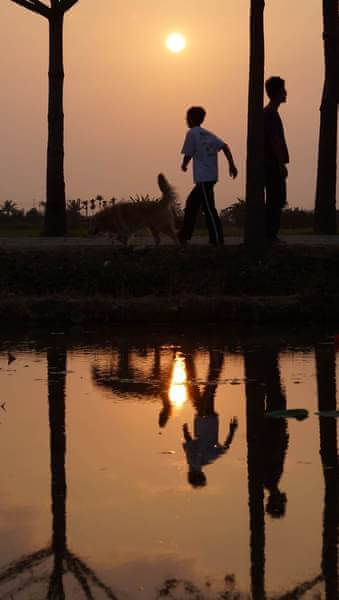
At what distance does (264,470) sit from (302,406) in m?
1.81

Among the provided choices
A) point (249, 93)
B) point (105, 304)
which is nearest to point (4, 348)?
point (105, 304)

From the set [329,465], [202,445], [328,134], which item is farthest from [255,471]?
[328,134]

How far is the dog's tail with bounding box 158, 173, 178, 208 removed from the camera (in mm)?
17266

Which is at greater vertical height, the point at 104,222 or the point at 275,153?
the point at 275,153

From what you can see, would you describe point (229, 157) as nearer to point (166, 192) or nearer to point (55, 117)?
point (166, 192)

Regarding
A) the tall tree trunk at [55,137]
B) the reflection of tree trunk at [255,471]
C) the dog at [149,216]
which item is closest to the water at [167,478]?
the reflection of tree trunk at [255,471]

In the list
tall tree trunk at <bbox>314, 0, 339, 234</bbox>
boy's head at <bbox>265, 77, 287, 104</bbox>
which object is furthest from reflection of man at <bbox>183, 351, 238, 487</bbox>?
tall tree trunk at <bbox>314, 0, 339, 234</bbox>

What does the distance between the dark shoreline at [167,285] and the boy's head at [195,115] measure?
167cm

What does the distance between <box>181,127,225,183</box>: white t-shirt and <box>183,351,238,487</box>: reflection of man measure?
23.7ft

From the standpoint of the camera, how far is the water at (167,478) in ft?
16.7

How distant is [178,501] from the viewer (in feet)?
20.3

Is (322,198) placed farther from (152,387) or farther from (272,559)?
(272,559)

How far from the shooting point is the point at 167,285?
15.9m

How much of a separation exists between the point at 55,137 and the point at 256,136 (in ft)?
24.7
